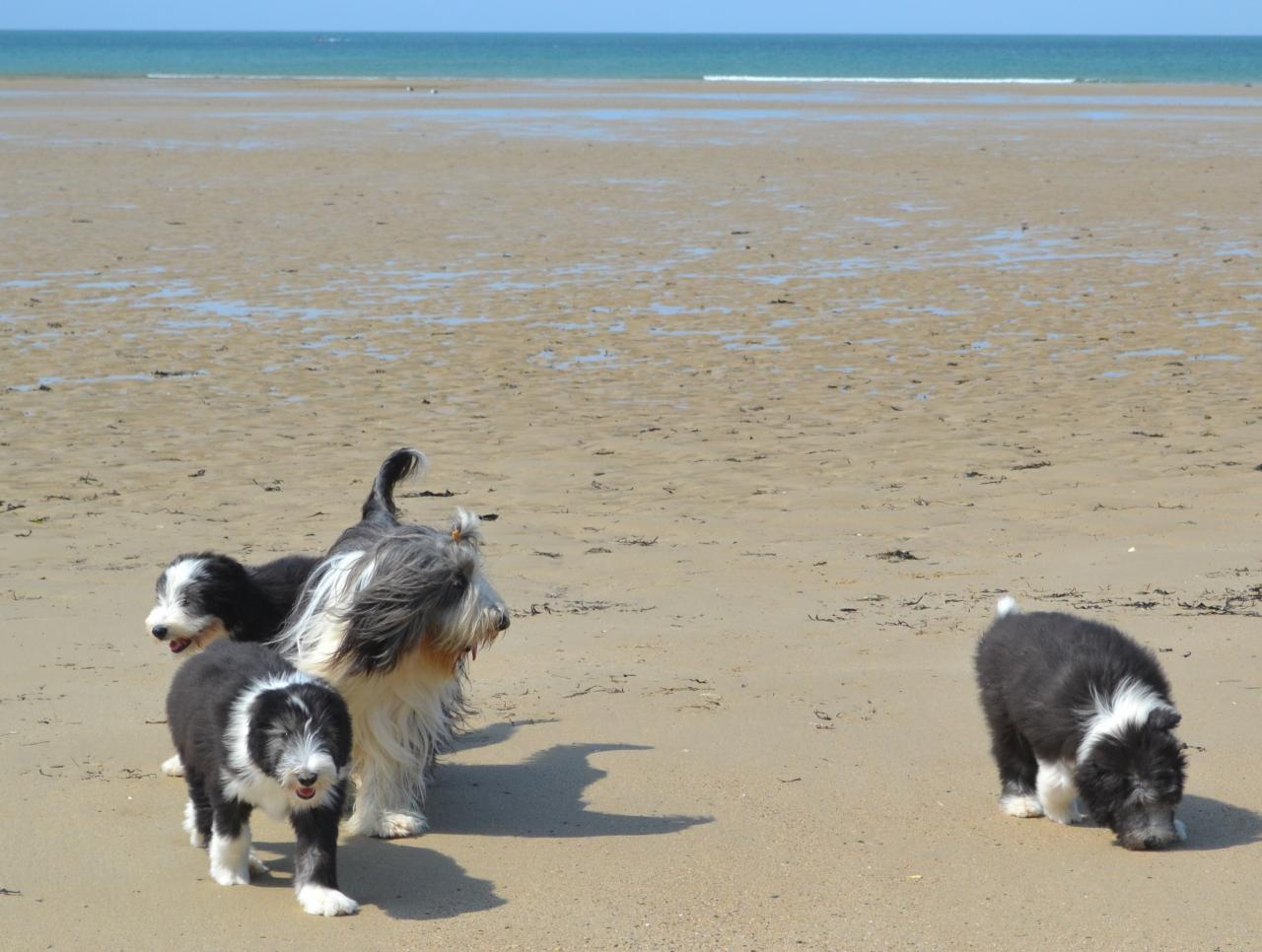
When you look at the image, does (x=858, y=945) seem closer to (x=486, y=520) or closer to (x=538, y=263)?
(x=486, y=520)

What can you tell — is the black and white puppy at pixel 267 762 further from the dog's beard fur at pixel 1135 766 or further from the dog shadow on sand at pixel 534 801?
the dog's beard fur at pixel 1135 766

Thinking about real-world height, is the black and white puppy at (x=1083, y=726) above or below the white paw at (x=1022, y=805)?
above

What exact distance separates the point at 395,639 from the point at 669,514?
430 cm

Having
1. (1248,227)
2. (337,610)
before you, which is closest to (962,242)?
(1248,227)

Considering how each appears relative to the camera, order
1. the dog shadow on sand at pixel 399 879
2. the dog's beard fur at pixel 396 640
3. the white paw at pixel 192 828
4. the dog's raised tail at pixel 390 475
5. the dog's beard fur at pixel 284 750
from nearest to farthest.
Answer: the dog's beard fur at pixel 284 750 < the dog shadow on sand at pixel 399 879 < the white paw at pixel 192 828 < the dog's beard fur at pixel 396 640 < the dog's raised tail at pixel 390 475

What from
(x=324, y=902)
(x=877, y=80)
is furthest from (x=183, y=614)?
(x=877, y=80)

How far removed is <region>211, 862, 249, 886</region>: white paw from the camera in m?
4.48

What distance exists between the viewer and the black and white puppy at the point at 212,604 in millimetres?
5160

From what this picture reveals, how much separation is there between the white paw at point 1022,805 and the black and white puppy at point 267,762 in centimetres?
208

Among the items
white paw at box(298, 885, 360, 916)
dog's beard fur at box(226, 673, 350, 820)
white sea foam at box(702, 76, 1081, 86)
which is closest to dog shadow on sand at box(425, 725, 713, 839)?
white paw at box(298, 885, 360, 916)

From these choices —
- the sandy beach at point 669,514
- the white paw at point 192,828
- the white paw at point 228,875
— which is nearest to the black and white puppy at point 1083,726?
the sandy beach at point 669,514

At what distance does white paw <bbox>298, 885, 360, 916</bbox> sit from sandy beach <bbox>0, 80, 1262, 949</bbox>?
65 mm

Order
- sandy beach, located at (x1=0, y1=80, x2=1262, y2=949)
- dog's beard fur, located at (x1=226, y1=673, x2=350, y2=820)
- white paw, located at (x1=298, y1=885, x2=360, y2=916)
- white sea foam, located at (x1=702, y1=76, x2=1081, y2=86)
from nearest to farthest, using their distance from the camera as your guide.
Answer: dog's beard fur, located at (x1=226, y1=673, x2=350, y2=820) → white paw, located at (x1=298, y1=885, x2=360, y2=916) → sandy beach, located at (x1=0, y1=80, x2=1262, y2=949) → white sea foam, located at (x1=702, y1=76, x2=1081, y2=86)

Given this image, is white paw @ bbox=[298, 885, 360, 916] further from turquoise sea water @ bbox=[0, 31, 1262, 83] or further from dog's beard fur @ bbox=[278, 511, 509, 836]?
turquoise sea water @ bbox=[0, 31, 1262, 83]
